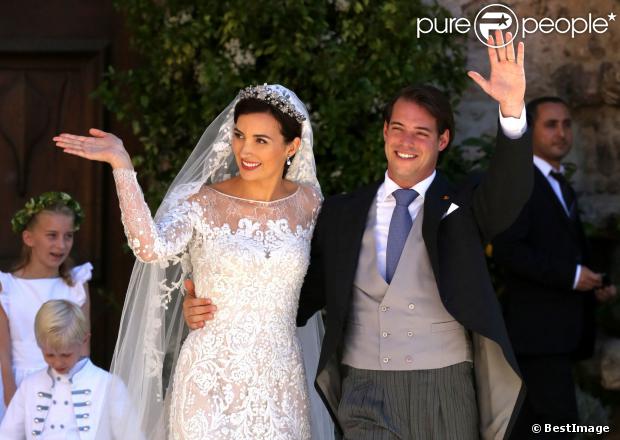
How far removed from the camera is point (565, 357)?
5.66m

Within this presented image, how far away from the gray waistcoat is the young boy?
1484 mm

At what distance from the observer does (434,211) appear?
408cm

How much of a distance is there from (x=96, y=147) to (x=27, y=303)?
7.05 feet

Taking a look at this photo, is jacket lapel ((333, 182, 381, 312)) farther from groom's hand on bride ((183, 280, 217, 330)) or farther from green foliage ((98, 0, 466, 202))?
green foliage ((98, 0, 466, 202))

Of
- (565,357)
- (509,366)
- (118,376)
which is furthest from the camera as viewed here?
(565,357)

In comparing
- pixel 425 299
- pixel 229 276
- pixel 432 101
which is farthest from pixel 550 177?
pixel 229 276

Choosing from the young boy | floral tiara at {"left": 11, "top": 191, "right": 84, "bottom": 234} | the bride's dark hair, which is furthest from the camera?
floral tiara at {"left": 11, "top": 191, "right": 84, "bottom": 234}

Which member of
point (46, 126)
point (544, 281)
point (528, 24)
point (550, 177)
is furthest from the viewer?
point (46, 126)

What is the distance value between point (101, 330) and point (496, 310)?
3503mm

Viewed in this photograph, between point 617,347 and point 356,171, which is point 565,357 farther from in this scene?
point 356,171

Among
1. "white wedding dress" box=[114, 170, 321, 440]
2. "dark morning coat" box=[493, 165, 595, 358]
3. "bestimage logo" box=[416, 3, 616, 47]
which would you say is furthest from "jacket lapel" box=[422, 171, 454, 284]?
"bestimage logo" box=[416, 3, 616, 47]

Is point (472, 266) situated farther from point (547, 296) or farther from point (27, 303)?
point (27, 303)

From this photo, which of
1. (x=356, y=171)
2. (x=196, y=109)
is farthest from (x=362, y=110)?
(x=196, y=109)

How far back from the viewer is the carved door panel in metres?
6.92
